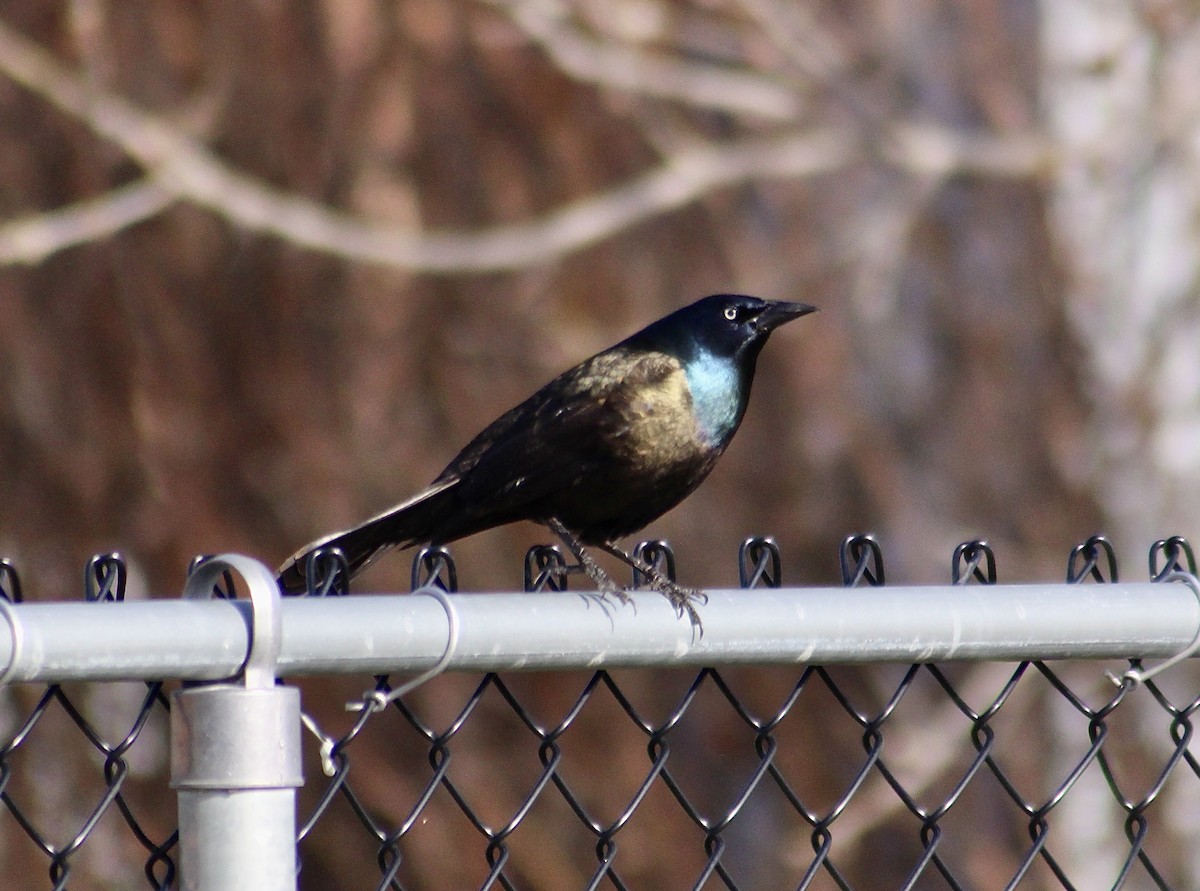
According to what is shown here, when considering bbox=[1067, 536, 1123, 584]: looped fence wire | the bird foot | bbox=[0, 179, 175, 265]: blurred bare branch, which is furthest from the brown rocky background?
the bird foot

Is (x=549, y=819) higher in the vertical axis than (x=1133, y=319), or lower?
lower

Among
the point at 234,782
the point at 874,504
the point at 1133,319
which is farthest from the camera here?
the point at 874,504

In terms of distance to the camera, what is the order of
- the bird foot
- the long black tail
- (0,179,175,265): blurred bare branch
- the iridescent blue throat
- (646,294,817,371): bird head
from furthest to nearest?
1. (0,179,175,265): blurred bare branch
2. (646,294,817,371): bird head
3. the iridescent blue throat
4. the long black tail
5. the bird foot

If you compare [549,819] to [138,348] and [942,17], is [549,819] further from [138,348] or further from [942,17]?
[942,17]

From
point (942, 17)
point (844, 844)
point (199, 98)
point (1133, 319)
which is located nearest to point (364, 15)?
point (199, 98)

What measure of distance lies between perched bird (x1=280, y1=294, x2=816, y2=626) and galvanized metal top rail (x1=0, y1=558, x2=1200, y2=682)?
3.89ft

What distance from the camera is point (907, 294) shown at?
6957 mm

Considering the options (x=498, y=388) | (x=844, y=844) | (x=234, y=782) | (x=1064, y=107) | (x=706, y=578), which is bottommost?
(x=234, y=782)

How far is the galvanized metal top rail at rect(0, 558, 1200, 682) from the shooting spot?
1.46 meters

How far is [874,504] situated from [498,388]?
4.75ft

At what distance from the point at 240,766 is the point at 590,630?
1.21 feet

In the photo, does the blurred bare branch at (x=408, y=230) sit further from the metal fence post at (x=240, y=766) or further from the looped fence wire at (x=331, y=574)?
the metal fence post at (x=240, y=766)

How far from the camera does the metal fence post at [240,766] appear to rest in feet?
4.99

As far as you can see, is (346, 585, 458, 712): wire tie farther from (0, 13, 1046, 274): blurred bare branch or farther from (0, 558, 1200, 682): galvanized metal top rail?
(0, 13, 1046, 274): blurred bare branch
